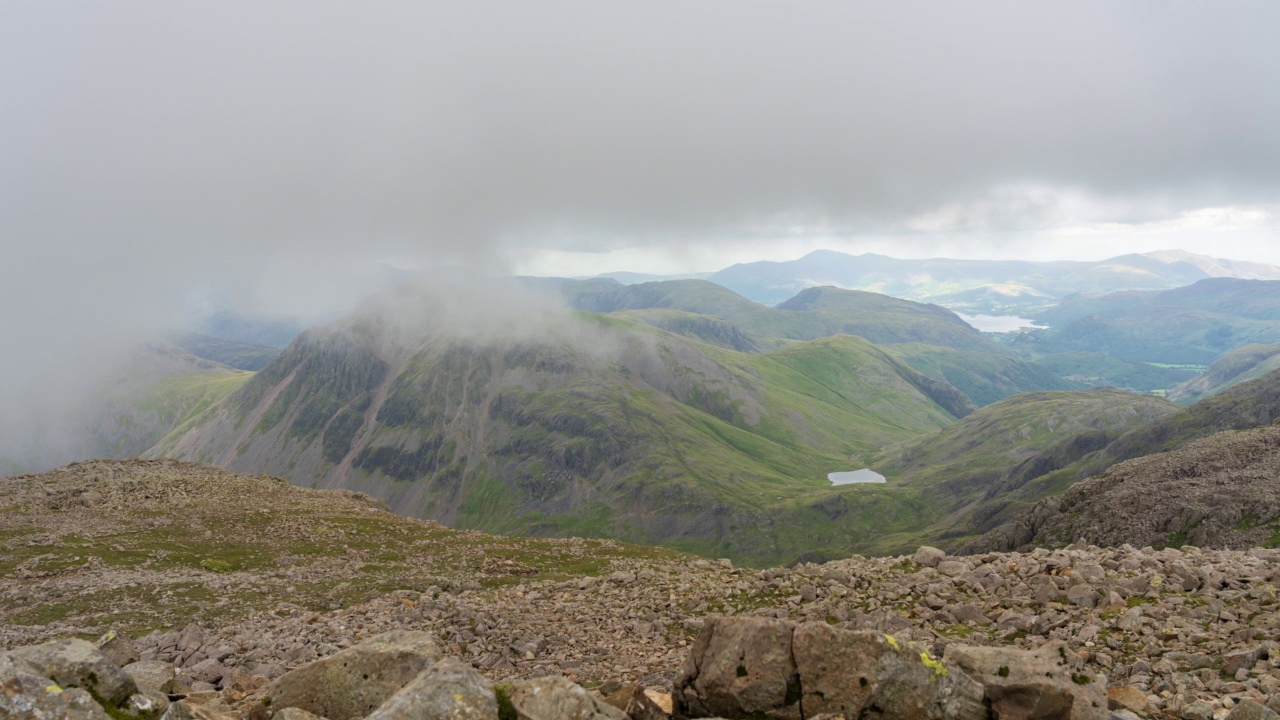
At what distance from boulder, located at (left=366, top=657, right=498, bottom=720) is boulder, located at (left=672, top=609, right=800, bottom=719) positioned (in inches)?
171

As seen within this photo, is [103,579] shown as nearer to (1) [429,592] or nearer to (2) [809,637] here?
(1) [429,592]

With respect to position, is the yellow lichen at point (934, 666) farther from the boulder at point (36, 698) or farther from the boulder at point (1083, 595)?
the boulder at point (36, 698)

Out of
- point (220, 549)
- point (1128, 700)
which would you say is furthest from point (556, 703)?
point (220, 549)

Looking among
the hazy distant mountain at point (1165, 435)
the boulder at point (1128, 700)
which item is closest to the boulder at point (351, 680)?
the boulder at point (1128, 700)

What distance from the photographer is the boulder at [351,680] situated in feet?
45.5

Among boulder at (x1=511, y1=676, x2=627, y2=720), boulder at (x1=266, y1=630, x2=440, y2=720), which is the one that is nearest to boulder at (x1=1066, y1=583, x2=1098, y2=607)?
boulder at (x1=511, y1=676, x2=627, y2=720)

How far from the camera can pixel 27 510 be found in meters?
58.7

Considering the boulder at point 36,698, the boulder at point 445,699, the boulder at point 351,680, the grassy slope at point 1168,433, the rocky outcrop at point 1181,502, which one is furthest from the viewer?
the grassy slope at point 1168,433

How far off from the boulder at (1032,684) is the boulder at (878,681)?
56 centimetres

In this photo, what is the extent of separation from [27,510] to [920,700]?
258ft

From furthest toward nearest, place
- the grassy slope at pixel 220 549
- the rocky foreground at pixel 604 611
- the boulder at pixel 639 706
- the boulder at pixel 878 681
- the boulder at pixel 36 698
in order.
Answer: the grassy slope at pixel 220 549 → the rocky foreground at pixel 604 611 → the boulder at pixel 639 706 → the boulder at pixel 878 681 → the boulder at pixel 36 698

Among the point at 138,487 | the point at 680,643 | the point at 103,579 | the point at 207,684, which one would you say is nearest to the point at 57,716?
the point at 207,684

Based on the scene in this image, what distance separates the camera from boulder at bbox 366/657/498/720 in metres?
11.0

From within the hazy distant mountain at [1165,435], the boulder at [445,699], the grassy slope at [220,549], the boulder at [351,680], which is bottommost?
the hazy distant mountain at [1165,435]
